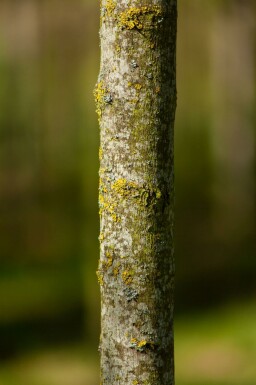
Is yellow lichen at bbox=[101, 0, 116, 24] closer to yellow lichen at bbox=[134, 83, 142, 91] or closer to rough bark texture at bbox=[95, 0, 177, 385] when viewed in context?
rough bark texture at bbox=[95, 0, 177, 385]

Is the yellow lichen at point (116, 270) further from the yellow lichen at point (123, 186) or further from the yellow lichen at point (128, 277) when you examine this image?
the yellow lichen at point (123, 186)

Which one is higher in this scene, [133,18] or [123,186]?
[133,18]
